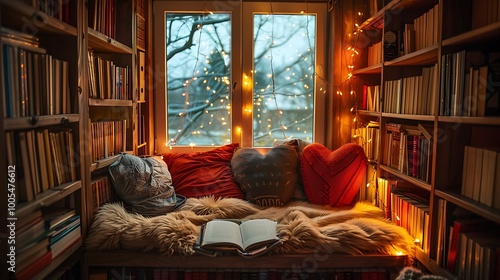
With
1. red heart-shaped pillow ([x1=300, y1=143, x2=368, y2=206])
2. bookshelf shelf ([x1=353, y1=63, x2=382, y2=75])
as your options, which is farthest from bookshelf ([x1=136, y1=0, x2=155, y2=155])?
bookshelf shelf ([x1=353, y1=63, x2=382, y2=75])

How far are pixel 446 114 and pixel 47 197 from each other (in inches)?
64.7

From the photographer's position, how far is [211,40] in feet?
9.20

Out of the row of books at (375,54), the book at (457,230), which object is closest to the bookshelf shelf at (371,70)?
the row of books at (375,54)

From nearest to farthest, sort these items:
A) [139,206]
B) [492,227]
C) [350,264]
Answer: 1. [492,227]
2. [350,264]
3. [139,206]

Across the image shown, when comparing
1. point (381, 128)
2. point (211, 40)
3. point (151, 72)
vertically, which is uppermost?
point (211, 40)

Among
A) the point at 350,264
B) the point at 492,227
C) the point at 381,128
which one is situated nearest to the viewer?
the point at 492,227

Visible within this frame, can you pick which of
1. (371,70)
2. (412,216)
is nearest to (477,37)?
(412,216)

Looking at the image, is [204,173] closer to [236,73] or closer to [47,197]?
[236,73]

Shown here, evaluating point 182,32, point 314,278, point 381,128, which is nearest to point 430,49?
point 381,128

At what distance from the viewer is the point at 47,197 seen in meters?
1.38

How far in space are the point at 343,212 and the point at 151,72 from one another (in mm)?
1707

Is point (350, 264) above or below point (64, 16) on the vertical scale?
below

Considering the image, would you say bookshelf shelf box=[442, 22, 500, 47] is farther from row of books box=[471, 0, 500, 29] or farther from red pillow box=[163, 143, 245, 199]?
red pillow box=[163, 143, 245, 199]

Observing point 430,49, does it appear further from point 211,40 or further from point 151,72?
point 151,72
